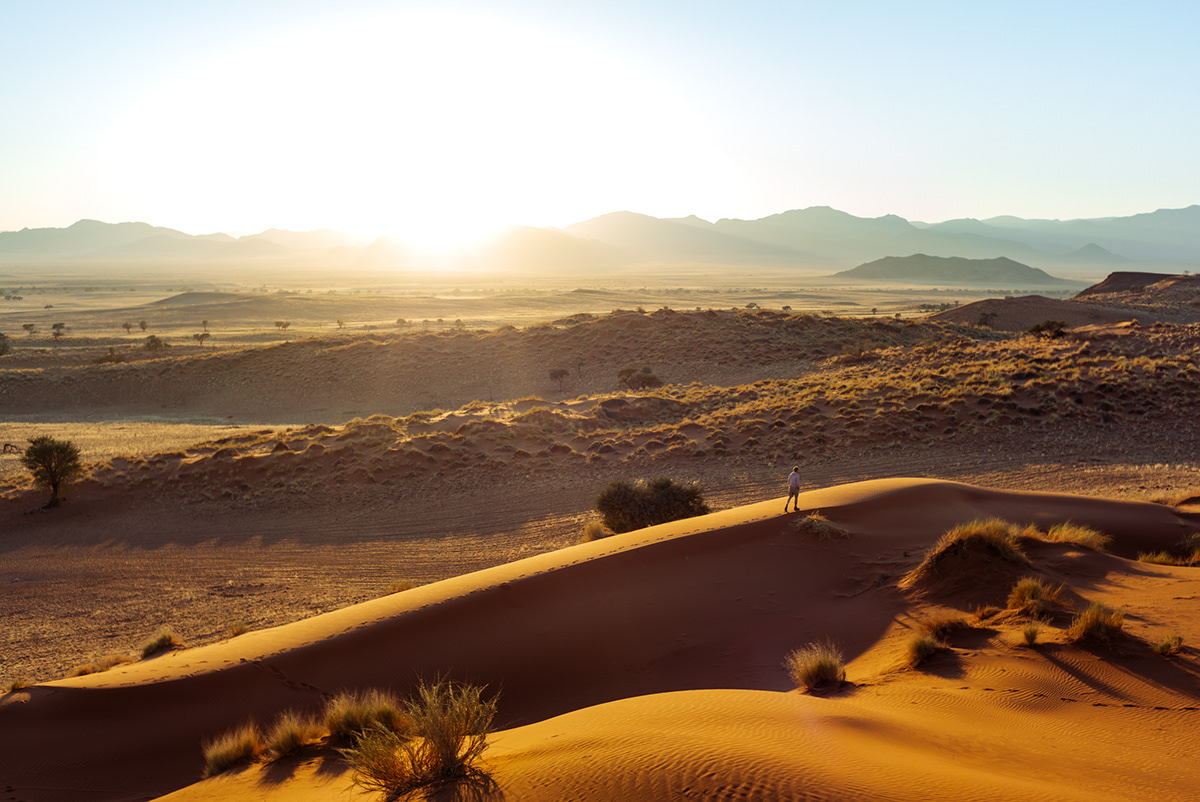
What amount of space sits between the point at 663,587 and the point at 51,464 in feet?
62.1

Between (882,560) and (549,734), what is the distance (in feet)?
24.8

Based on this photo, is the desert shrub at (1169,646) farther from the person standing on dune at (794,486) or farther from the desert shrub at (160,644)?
the desert shrub at (160,644)

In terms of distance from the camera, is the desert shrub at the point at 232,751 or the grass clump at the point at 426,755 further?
the desert shrub at the point at 232,751

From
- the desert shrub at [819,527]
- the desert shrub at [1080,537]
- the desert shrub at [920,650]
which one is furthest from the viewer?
the desert shrub at [819,527]

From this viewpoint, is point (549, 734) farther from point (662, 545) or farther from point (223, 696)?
point (662, 545)

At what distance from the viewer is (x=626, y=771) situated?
5.13 m

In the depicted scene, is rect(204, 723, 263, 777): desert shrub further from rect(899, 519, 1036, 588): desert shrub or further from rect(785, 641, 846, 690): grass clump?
rect(899, 519, 1036, 588): desert shrub

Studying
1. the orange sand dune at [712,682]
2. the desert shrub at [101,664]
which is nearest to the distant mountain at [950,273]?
the orange sand dune at [712,682]

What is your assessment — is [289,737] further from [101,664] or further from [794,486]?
[794,486]

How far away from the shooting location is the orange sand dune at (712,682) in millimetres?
5336

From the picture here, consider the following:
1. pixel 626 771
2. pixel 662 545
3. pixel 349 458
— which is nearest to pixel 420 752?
pixel 626 771

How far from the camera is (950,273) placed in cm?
19188

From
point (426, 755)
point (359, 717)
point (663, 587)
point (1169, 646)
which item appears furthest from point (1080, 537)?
point (359, 717)

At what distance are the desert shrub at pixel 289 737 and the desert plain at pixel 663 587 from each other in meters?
0.21
